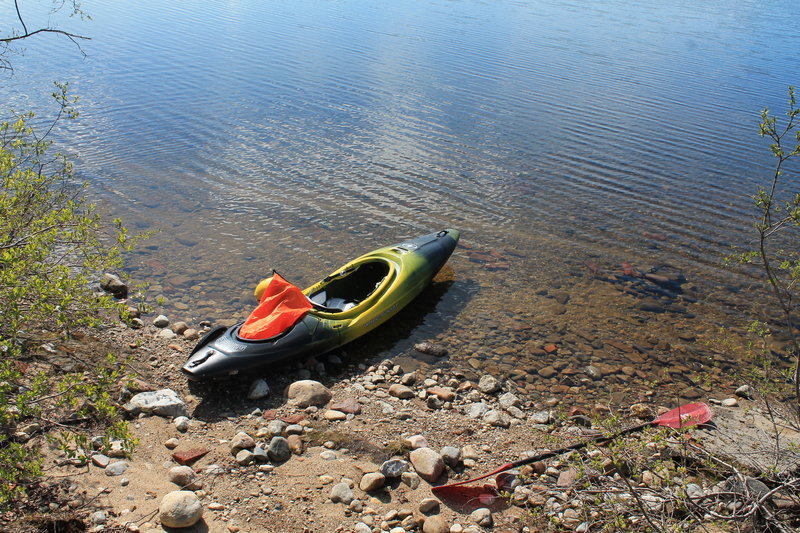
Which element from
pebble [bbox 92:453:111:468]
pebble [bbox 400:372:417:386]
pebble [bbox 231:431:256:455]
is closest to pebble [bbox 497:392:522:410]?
pebble [bbox 400:372:417:386]

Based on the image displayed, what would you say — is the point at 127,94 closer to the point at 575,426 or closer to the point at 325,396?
the point at 325,396

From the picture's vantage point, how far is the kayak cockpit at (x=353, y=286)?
7.89 meters

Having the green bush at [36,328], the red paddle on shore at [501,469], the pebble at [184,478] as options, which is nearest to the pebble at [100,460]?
the green bush at [36,328]

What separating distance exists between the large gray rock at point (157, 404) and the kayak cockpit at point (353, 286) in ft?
7.10

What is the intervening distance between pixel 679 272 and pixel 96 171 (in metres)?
10.8

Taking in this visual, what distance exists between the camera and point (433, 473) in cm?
505

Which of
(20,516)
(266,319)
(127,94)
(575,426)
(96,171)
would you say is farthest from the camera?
(127,94)

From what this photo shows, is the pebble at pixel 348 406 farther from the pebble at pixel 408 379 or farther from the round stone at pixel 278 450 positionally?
the round stone at pixel 278 450

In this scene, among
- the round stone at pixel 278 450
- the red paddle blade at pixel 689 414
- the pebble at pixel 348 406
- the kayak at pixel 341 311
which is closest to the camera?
the round stone at pixel 278 450

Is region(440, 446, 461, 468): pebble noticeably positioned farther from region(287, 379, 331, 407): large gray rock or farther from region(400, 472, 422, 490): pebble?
region(287, 379, 331, 407): large gray rock

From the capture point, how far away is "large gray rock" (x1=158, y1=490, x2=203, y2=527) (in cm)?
416

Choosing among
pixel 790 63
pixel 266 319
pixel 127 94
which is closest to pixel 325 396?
pixel 266 319

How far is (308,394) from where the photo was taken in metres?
6.38

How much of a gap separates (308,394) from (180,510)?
7.51ft
